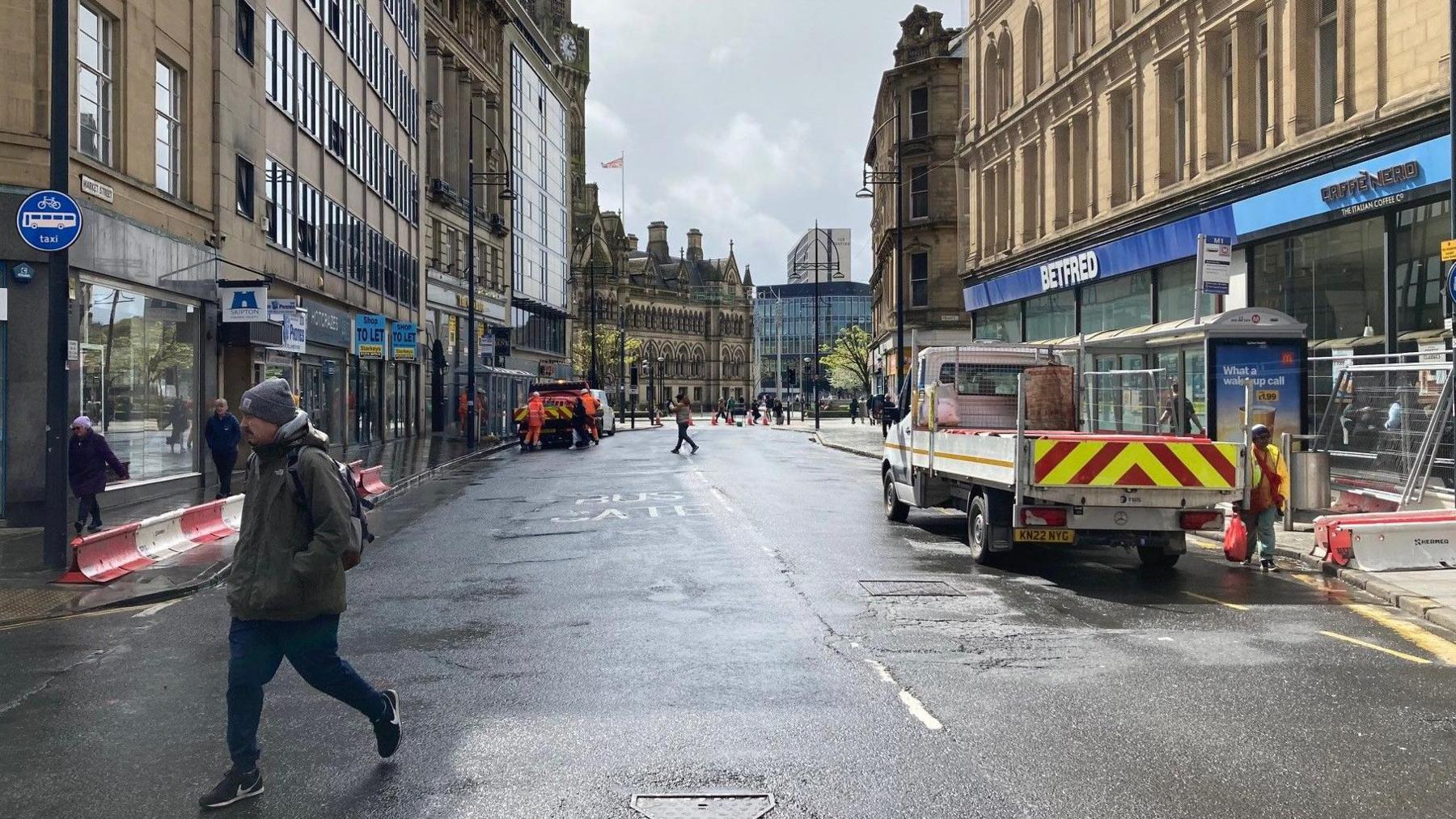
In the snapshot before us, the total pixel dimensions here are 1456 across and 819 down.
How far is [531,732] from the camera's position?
6.35 m

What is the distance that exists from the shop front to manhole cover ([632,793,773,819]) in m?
14.5

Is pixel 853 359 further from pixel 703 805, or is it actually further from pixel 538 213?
pixel 703 805

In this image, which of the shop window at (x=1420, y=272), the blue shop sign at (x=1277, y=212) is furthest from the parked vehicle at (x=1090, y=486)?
the shop window at (x=1420, y=272)

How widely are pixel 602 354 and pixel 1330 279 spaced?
296ft

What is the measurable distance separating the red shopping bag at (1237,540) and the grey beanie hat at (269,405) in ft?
32.8

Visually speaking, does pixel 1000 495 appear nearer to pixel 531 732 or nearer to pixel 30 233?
pixel 531 732

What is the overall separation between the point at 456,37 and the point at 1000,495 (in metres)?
48.1

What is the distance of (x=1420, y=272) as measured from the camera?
18844mm

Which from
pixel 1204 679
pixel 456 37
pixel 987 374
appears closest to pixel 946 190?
pixel 456 37

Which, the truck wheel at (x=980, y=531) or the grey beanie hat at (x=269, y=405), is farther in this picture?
the truck wheel at (x=980, y=531)

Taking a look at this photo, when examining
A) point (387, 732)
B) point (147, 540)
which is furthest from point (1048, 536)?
point (147, 540)

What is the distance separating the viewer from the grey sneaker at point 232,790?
17.1 ft

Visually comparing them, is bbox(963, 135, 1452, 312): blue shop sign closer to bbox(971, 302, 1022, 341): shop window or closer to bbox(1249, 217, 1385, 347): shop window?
bbox(1249, 217, 1385, 347): shop window

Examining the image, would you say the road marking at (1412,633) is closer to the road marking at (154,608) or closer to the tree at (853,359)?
the road marking at (154,608)
